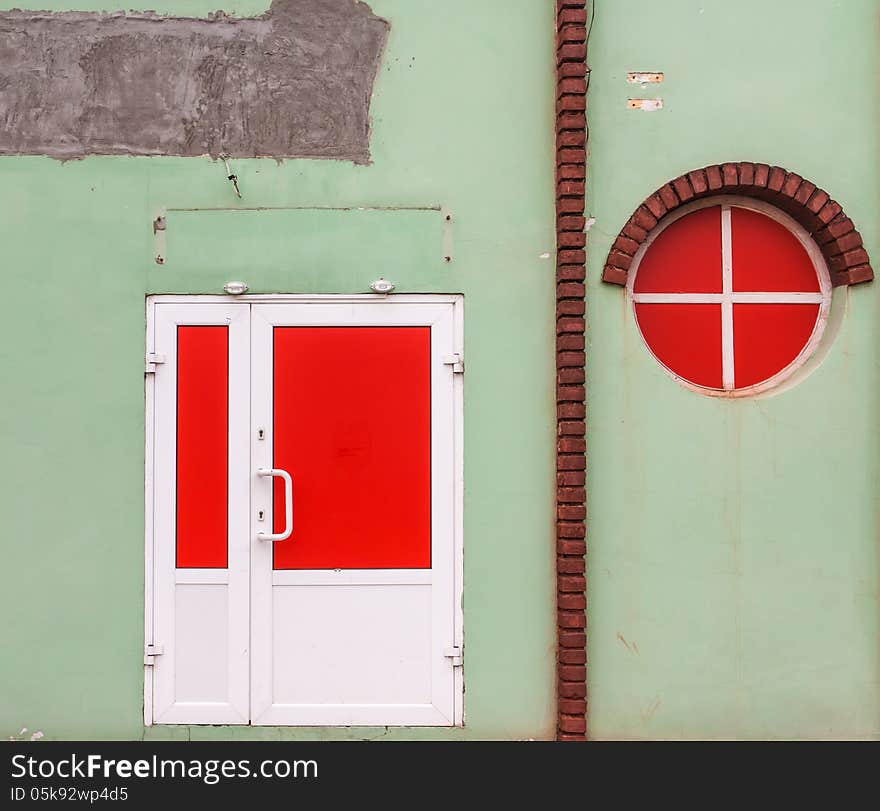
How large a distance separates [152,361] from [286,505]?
0.98 m

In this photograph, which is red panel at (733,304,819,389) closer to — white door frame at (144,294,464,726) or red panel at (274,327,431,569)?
white door frame at (144,294,464,726)

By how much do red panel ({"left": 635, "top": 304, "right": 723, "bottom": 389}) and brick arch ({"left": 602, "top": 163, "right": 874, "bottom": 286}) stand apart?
Answer: 1.01ft

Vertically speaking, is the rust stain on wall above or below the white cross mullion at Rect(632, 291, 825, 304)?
above

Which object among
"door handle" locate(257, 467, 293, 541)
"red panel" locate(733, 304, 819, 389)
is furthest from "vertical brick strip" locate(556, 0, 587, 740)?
"door handle" locate(257, 467, 293, 541)

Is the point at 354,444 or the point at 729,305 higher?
the point at 729,305

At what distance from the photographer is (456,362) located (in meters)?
4.52

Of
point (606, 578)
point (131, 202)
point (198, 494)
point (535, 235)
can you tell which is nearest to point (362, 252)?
point (535, 235)

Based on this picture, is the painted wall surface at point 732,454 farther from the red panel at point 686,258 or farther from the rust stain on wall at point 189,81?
the rust stain on wall at point 189,81

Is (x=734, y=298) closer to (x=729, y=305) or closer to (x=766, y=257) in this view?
(x=729, y=305)

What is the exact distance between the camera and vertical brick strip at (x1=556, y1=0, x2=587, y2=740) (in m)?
4.44

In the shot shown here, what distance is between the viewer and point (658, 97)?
14.9 feet

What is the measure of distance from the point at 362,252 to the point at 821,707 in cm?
323

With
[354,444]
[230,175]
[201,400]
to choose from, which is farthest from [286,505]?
[230,175]

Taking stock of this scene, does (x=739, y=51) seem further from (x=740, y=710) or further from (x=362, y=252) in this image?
(x=740, y=710)
